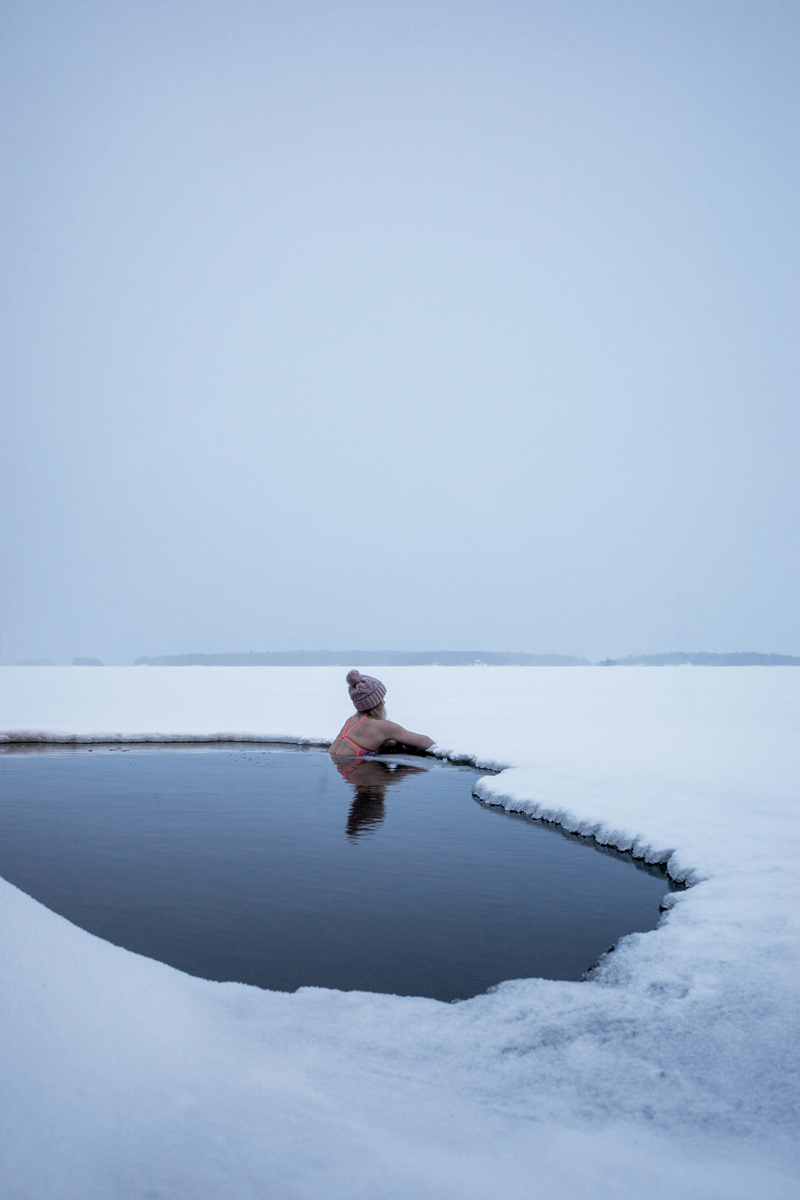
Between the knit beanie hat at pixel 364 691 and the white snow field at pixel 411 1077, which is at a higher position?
the knit beanie hat at pixel 364 691

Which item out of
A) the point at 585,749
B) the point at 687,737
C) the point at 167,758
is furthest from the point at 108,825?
the point at 687,737

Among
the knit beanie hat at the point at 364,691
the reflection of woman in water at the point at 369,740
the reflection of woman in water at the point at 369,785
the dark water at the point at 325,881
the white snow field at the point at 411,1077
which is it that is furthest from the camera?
the knit beanie hat at the point at 364,691

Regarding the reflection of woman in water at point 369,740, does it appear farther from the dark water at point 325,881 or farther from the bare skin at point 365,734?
the dark water at point 325,881

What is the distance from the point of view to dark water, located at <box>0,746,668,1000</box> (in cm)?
537

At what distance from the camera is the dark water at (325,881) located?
537cm

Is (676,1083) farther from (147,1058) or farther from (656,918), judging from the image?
(656,918)

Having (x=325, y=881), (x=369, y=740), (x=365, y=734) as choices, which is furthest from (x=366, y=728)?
(x=325, y=881)

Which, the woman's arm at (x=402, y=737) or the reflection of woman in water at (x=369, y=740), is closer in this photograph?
the reflection of woman in water at (x=369, y=740)

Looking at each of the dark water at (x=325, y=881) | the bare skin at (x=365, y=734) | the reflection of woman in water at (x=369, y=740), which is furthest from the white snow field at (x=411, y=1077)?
the bare skin at (x=365, y=734)

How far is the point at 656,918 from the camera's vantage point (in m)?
6.29

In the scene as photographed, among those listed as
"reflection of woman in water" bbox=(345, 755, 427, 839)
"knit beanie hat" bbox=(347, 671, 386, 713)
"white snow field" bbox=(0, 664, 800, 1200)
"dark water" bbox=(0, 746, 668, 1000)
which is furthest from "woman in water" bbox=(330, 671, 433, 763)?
"white snow field" bbox=(0, 664, 800, 1200)

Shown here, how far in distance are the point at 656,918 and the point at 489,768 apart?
8.48m

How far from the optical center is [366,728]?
16.8 meters

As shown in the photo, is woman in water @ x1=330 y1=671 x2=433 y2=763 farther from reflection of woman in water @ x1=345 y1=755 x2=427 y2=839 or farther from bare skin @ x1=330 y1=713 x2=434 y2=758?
reflection of woman in water @ x1=345 y1=755 x2=427 y2=839
